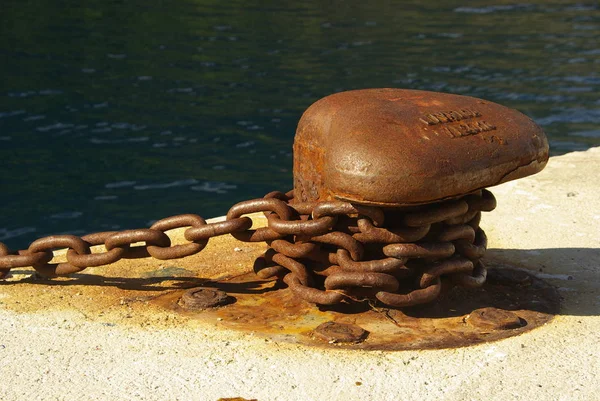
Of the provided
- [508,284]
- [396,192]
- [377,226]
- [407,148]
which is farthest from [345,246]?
[508,284]

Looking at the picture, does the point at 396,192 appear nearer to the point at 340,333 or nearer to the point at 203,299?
the point at 340,333

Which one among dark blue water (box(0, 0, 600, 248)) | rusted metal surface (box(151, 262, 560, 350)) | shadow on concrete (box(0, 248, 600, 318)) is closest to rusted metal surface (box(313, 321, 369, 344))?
rusted metal surface (box(151, 262, 560, 350))

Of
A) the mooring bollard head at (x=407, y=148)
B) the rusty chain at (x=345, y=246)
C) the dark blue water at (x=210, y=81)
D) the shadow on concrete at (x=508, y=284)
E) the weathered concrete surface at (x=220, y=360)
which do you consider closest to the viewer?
the weathered concrete surface at (x=220, y=360)

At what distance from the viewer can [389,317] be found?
12.6 feet

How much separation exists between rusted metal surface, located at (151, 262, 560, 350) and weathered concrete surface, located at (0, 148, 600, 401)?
0.07m

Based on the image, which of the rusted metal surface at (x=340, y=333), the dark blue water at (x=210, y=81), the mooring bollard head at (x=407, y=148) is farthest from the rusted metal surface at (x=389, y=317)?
the dark blue water at (x=210, y=81)

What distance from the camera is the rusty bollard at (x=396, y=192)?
357cm

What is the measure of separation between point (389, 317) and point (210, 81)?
918 cm

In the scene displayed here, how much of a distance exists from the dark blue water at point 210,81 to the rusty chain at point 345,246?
394 centimetres

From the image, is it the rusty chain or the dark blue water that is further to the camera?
the dark blue water

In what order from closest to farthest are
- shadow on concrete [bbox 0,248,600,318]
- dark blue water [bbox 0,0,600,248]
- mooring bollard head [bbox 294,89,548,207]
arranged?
mooring bollard head [bbox 294,89,548,207] < shadow on concrete [bbox 0,248,600,318] < dark blue water [bbox 0,0,600,248]

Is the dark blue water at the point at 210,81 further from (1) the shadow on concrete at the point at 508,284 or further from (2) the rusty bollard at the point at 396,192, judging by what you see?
(2) the rusty bollard at the point at 396,192

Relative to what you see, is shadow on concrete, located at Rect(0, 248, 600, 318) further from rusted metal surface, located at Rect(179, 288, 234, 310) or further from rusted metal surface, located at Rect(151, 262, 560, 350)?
rusted metal surface, located at Rect(179, 288, 234, 310)

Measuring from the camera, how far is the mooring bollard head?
11.6ft
